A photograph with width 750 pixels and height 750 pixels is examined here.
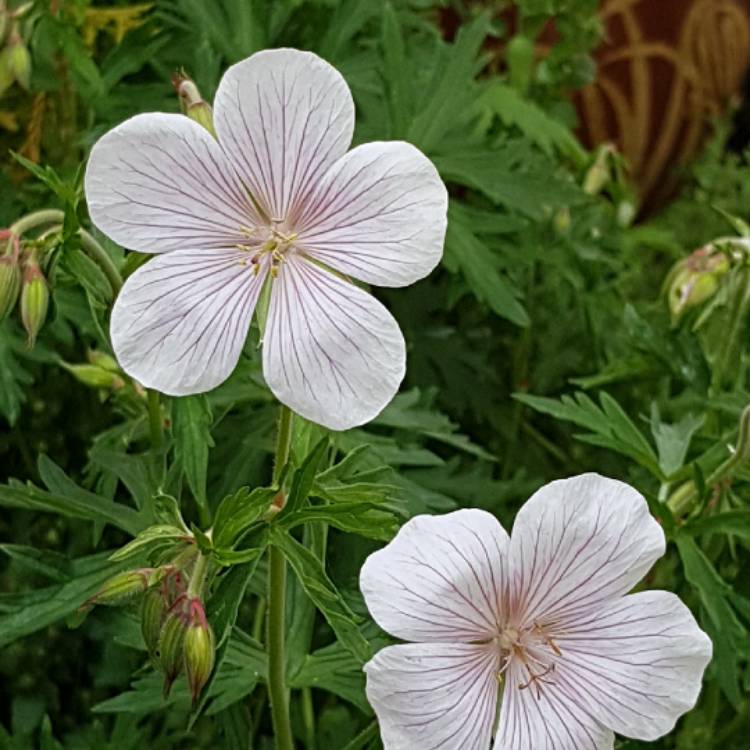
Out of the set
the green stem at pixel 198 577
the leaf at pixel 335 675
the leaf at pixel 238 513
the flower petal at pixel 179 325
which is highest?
the flower petal at pixel 179 325

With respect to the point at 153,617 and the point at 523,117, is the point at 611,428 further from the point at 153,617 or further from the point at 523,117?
the point at 523,117

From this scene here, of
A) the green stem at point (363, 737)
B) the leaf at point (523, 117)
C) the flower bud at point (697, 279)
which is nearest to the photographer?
the green stem at point (363, 737)

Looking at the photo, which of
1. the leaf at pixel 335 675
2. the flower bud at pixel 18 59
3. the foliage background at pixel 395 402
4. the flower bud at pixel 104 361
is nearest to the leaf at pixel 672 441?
the foliage background at pixel 395 402

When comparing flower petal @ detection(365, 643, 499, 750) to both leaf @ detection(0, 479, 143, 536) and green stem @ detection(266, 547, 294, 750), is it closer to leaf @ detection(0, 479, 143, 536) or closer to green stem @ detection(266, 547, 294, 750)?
green stem @ detection(266, 547, 294, 750)

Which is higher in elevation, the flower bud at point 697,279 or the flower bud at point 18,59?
the flower bud at point 18,59

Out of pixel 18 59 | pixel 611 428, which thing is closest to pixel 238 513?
pixel 611 428

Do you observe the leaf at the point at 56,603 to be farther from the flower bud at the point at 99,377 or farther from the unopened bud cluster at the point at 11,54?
the unopened bud cluster at the point at 11,54
